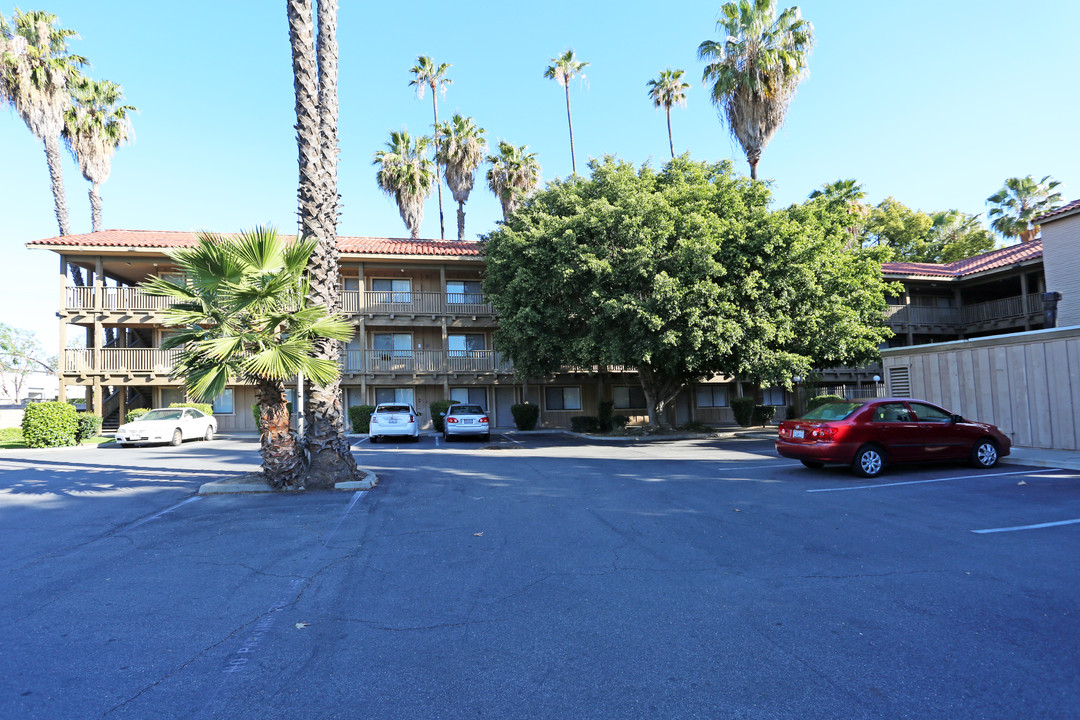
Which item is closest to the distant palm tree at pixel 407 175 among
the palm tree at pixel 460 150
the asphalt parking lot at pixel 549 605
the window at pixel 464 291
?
the palm tree at pixel 460 150

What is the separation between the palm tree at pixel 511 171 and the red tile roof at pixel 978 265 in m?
20.7

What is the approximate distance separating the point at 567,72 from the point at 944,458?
3396 cm

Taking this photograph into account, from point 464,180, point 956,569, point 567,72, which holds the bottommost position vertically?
point 956,569

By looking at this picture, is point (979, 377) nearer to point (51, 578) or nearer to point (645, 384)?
point (645, 384)

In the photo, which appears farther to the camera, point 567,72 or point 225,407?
point 567,72

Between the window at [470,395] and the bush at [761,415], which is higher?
the window at [470,395]

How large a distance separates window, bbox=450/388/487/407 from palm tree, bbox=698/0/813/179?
55.3 ft

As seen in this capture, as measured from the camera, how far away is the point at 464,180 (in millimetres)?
37219

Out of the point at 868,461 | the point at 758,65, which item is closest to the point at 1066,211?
the point at 758,65

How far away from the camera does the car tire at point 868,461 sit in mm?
10602

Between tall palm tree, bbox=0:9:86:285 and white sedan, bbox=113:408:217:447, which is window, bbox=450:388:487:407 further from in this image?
tall palm tree, bbox=0:9:86:285

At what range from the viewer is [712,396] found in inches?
1299

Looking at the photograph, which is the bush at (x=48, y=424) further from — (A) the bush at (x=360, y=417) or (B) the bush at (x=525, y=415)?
(B) the bush at (x=525, y=415)

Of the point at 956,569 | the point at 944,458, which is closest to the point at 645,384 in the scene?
the point at 944,458
